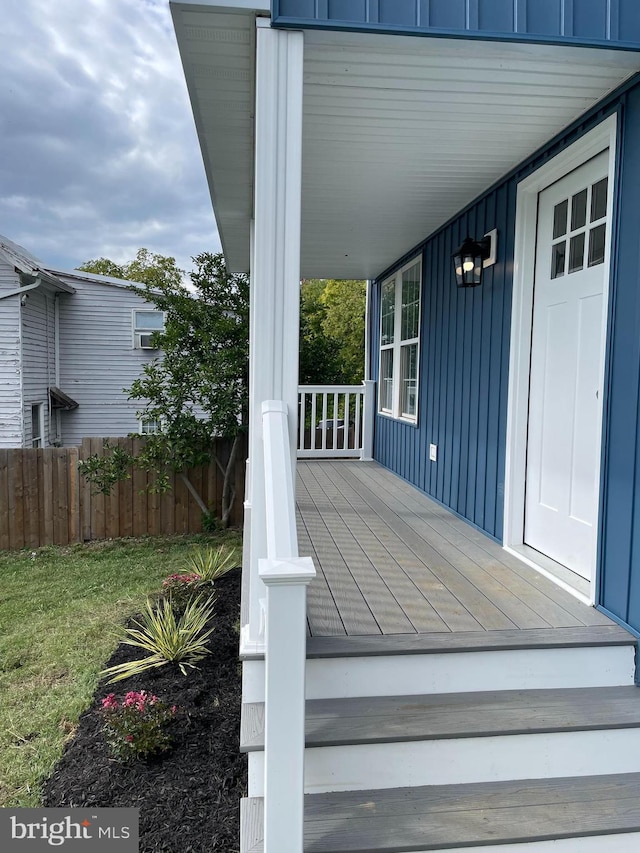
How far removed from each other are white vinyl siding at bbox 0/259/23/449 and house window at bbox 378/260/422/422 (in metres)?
6.59

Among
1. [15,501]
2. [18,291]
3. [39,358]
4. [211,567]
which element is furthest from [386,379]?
[39,358]

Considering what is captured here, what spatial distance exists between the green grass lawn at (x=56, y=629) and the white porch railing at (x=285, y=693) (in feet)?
4.58

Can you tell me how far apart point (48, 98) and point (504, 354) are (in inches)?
789

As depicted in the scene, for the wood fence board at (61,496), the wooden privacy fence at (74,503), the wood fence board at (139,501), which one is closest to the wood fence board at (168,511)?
the wooden privacy fence at (74,503)

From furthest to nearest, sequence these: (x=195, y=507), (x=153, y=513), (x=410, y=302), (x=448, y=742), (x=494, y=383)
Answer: (x=195, y=507) → (x=153, y=513) → (x=410, y=302) → (x=494, y=383) → (x=448, y=742)

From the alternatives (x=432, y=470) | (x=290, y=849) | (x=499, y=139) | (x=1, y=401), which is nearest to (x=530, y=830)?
(x=290, y=849)

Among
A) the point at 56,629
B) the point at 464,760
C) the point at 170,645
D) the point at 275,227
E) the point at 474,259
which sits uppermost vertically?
the point at 474,259

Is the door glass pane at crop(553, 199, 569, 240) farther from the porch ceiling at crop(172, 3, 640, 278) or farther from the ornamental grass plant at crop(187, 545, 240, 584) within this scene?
the ornamental grass plant at crop(187, 545, 240, 584)

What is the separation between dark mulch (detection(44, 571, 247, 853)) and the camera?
2.14 meters

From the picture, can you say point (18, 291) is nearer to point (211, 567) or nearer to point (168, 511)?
point (168, 511)

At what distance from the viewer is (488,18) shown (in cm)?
217

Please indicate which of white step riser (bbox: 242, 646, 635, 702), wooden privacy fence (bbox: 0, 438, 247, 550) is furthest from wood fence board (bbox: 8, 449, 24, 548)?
white step riser (bbox: 242, 646, 635, 702)

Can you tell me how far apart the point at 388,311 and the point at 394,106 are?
4454 millimetres

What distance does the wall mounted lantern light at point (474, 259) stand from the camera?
389 centimetres
